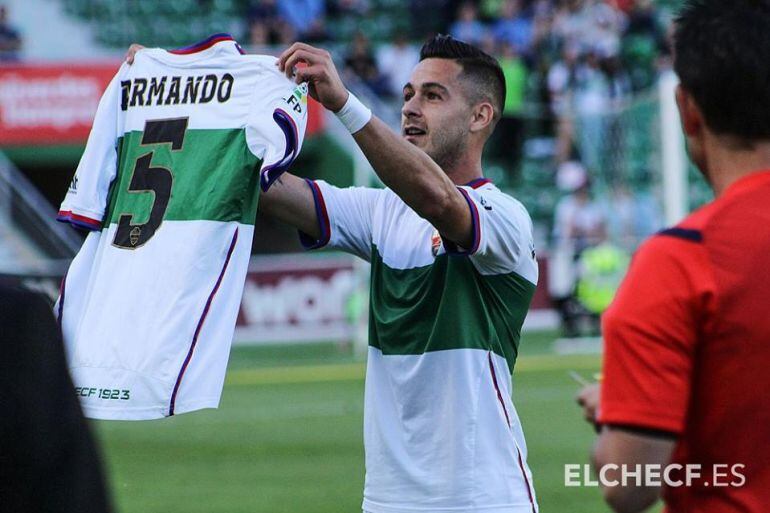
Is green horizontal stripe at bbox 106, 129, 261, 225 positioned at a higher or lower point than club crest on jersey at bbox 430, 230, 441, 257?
higher

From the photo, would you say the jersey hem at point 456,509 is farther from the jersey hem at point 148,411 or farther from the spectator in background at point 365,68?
the spectator in background at point 365,68

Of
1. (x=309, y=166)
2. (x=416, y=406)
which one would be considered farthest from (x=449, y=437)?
(x=309, y=166)

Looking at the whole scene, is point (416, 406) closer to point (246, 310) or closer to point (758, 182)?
point (758, 182)

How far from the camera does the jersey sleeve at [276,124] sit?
397 cm

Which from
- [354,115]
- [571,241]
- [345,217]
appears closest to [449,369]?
[345,217]

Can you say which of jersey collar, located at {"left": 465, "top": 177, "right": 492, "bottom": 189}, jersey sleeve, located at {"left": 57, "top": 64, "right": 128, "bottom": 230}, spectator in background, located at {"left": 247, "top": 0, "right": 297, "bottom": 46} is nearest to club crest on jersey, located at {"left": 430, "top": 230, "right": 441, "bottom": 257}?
jersey collar, located at {"left": 465, "top": 177, "right": 492, "bottom": 189}

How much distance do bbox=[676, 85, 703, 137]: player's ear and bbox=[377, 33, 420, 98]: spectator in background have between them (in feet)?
59.6

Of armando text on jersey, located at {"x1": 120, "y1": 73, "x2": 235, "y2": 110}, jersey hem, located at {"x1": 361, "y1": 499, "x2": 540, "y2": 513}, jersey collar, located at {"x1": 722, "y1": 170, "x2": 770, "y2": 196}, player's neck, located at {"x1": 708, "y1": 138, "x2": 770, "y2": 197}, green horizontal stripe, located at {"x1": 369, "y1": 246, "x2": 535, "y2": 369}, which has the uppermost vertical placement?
armando text on jersey, located at {"x1": 120, "y1": 73, "x2": 235, "y2": 110}

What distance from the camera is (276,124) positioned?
399 cm

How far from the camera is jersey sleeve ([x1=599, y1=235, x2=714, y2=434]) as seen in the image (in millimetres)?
2186

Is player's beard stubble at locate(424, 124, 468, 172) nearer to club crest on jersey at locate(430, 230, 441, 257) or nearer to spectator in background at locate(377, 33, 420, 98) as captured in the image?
club crest on jersey at locate(430, 230, 441, 257)

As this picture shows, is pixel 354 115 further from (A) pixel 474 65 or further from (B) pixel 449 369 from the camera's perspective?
(A) pixel 474 65

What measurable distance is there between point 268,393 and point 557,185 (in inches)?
350

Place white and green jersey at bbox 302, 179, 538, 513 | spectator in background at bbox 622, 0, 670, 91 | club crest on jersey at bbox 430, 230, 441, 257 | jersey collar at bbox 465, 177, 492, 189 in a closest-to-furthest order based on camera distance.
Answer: white and green jersey at bbox 302, 179, 538, 513 → club crest on jersey at bbox 430, 230, 441, 257 → jersey collar at bbox 465, 177, 492, 189 → spectator in background at bbox 622, 0, 670, 91
